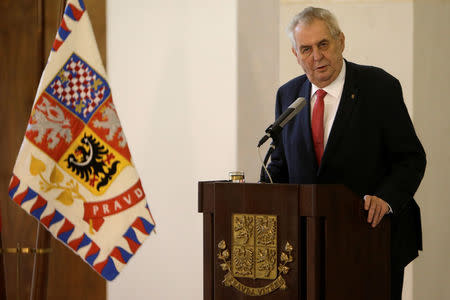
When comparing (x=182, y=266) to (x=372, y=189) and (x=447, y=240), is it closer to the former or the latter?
(x=372, y=189)

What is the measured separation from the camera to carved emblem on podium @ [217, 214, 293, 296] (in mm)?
2477

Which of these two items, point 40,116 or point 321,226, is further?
point 40,116

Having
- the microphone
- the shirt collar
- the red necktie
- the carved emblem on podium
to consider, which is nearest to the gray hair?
the shirt collar

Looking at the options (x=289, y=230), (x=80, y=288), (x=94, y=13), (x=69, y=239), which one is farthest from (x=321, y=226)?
(x=94, y=13)

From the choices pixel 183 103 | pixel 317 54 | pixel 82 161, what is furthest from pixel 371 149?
pixel 183 103

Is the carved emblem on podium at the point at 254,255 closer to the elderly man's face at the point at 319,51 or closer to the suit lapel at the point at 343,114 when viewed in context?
the suit lapel at the point at 343,114

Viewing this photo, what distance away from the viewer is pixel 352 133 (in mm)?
2916

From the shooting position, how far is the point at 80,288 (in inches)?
151

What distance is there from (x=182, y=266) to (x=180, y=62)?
128 centimetres

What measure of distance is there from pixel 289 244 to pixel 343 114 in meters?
0.76

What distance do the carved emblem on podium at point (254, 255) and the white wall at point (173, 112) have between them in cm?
152

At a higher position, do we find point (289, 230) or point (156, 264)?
point (289, 230)

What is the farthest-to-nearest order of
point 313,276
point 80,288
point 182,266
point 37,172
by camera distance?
point 182,266 < point 80,288 < point 37,172 < point 313,276

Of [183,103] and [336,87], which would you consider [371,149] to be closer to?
[336,87]
